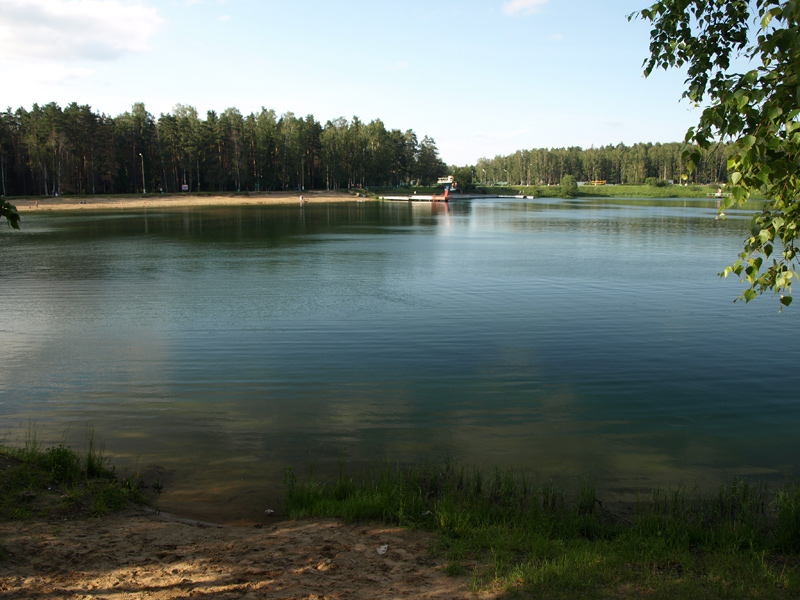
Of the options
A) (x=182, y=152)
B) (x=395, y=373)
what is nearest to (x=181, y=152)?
(x=182, y=152)

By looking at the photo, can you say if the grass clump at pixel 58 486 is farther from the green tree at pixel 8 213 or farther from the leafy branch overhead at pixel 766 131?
the leafy branch overhead at pixel 766 131

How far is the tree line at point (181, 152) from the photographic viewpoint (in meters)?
96.8

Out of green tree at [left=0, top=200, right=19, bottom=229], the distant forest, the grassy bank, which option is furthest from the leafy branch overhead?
the distant forest

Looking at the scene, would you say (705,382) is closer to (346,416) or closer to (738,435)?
(738,435)

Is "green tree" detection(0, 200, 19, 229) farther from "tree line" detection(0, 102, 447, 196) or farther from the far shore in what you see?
"tree line" detection(0, 102, 447, 196)

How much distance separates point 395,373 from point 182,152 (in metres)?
115

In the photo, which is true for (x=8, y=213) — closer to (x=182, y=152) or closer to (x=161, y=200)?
(x=161, y=200)

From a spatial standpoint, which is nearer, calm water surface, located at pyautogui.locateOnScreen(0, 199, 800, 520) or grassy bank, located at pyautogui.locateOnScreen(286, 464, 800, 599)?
grassy bank, located at pyautogui.locateOnScreen(286, 464, 800, 599)

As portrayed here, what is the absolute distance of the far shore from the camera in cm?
8731

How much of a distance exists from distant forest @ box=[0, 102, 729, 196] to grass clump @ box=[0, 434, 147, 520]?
102m

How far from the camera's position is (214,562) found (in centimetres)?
554

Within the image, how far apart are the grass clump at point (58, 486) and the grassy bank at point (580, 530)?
2040 millimetres

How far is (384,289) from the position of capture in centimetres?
2336

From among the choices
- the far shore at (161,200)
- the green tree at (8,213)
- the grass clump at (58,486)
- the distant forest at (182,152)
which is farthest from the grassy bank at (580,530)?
the distant forest at (182,152)
